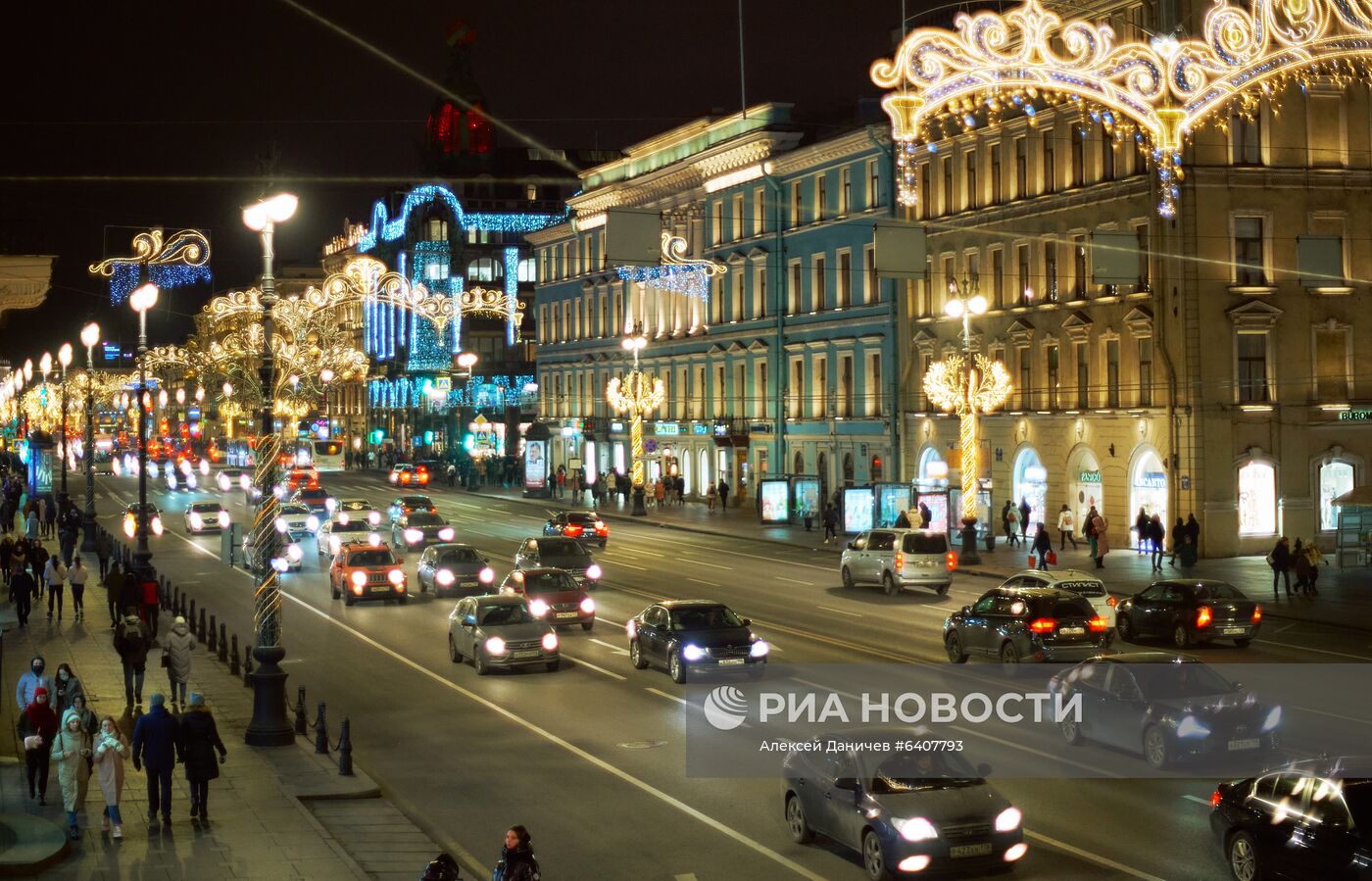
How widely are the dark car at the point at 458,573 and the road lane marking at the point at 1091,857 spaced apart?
84.7 feet

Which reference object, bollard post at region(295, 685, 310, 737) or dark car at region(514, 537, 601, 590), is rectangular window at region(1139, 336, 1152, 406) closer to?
dark car at region(514, 537, 601, 590)

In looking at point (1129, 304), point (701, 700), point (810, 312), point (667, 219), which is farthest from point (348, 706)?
point (667, 219)

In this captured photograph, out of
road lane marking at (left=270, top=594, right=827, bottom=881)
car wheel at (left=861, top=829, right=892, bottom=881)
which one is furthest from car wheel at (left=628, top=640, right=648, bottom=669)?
car wheel at (left=861, top=829, right=892, bottom=881)

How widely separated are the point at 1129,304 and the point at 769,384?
25233mm

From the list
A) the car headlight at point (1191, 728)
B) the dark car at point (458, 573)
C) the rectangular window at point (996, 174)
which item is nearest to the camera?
the car headlight at point (1191, 728)

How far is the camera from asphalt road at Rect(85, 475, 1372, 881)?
50.4 ft

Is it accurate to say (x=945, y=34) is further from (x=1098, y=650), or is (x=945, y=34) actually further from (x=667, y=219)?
(x=667, y=219)

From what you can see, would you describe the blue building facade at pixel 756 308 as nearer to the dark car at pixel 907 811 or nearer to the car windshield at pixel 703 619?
the car windshield at pixel 703 619

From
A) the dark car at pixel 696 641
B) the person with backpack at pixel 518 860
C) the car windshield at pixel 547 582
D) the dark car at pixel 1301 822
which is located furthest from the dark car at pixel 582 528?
the person with backpack at pixel 518 860

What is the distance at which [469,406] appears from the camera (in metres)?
131

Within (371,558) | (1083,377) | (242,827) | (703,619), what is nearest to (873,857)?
(242,827)

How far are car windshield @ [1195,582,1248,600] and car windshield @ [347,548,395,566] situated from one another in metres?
19.9

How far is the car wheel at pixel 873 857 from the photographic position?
46.7ft

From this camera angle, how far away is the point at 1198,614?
29.2 m
